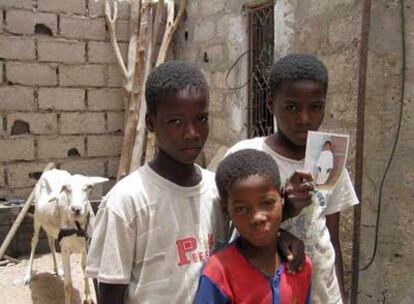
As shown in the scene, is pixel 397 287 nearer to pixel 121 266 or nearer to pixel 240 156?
pixel 240 156

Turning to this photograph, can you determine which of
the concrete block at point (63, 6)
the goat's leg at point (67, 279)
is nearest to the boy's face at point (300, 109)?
the goat's leg at point (67, 279)

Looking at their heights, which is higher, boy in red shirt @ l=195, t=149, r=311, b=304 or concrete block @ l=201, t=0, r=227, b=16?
concrete block @ l=201, t=0, r=227, b=16

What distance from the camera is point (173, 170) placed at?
1.41m

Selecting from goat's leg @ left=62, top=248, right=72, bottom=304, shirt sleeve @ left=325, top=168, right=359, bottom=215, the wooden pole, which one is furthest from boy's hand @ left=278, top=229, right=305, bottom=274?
goat's leg @ left=62, top=248, right=72, bottom=304

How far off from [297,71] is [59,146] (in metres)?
4.64

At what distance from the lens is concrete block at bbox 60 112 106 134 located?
18.9 ft

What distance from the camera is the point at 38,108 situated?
563 centimetres

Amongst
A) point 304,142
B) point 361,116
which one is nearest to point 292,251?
point 304,142

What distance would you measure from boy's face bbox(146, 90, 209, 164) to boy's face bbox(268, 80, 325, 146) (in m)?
0.33

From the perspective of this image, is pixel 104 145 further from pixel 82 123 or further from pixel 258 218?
pixel 258 218

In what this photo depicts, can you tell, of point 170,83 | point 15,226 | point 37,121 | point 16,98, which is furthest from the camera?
point 37,121

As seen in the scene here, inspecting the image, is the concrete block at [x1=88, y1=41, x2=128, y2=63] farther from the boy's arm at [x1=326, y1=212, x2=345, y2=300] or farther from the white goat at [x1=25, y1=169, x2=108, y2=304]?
the boy's arm at [x1=326, y1=212, x2=345, y2=300]

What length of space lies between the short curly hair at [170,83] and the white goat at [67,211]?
2100mm

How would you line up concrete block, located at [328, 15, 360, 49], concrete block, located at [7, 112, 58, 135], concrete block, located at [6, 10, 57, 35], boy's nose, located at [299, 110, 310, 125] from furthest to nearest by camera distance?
concrete block, located at [7, 112, 58, 135], concrete block, located at [6, 10, 57, 35], concrete block, located at [328, 15, 360, 49], boy's nose, located at [299, 110, 310, 125]
